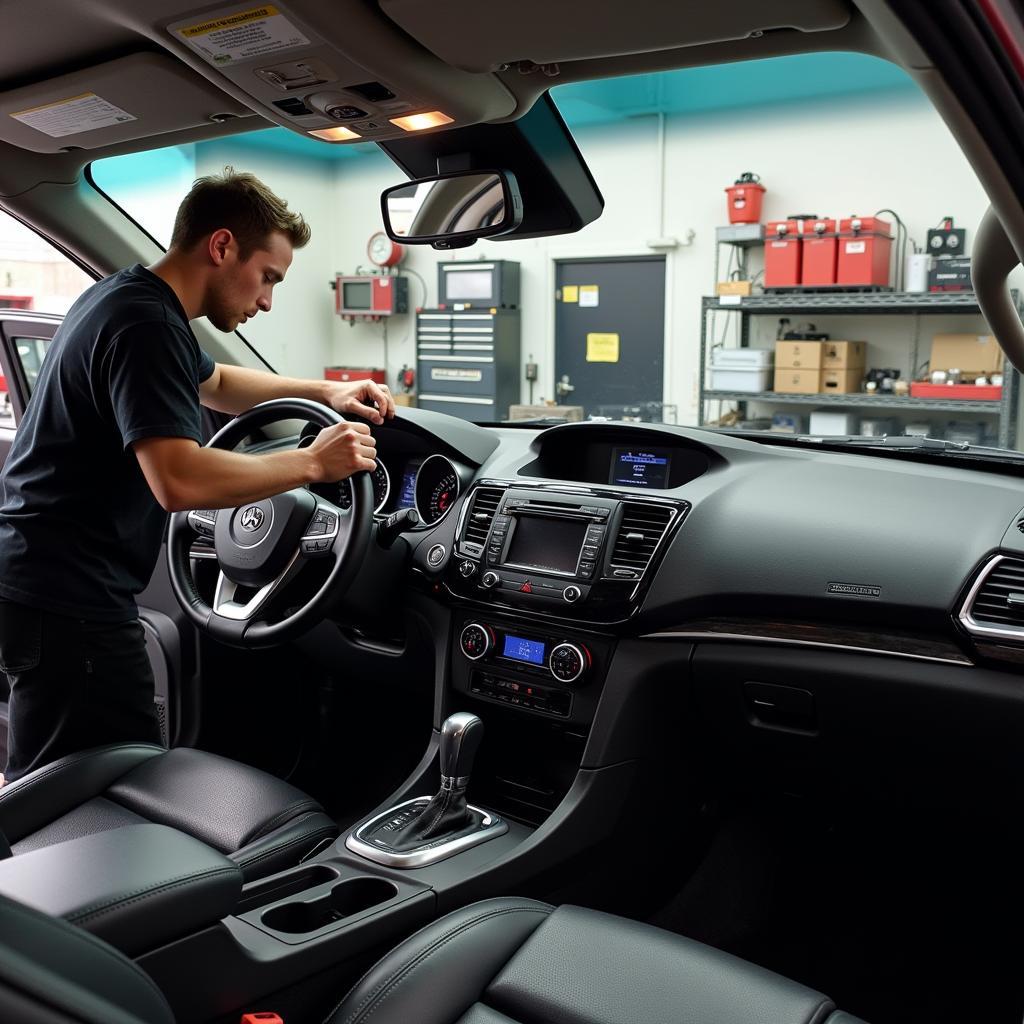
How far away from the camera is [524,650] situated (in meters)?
1.94

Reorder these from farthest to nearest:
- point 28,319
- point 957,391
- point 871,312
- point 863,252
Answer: point 871,312 < point 863,252 < point 957,391 < point 28,319

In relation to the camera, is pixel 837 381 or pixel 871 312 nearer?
pixel 837 381

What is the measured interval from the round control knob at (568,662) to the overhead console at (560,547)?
0.07 meters

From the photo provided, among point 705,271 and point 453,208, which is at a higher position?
point 705,271

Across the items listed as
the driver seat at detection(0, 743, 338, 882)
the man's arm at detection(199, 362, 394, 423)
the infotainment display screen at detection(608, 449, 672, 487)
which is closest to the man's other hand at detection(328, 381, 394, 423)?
the man's arm at detection(199, 362, 394, 423)

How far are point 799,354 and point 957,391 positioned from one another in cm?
103

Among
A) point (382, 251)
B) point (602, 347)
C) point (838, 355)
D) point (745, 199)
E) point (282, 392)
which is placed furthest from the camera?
point (382, 251)

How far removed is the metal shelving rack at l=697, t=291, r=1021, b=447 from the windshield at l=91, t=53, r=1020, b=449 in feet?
0.06

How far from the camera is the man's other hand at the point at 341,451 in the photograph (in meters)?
1.71

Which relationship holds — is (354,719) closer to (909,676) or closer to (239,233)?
(239,233)

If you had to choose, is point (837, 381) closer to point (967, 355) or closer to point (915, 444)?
point (967, 355)

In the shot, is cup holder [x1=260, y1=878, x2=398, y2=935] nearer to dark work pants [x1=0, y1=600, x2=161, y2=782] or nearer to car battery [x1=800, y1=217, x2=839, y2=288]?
dark work pants [x1=0, y1=600, x2=161, y2=782]

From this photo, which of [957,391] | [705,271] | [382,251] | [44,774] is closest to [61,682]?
[44,774]

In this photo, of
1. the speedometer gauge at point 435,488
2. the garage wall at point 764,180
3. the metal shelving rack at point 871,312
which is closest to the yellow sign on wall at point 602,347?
the garage wall at point 764,180
